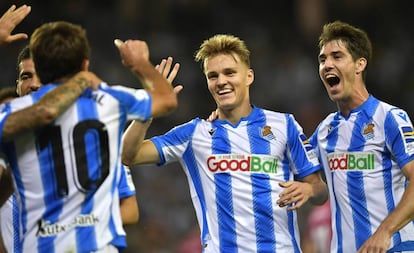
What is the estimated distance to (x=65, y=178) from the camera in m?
5.43

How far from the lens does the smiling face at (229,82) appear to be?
701 centimetres

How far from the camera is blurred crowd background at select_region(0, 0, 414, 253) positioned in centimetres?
1372

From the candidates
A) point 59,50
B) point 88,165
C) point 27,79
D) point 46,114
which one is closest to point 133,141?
point 27,79

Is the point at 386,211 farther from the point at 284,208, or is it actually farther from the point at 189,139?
the point at 189,139

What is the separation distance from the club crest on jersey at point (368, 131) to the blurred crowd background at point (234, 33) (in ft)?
20.3

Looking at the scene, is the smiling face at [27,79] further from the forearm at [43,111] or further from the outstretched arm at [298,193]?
the outstretched arm at [298,193]

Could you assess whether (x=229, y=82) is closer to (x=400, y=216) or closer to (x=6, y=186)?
(x=400, y=216)

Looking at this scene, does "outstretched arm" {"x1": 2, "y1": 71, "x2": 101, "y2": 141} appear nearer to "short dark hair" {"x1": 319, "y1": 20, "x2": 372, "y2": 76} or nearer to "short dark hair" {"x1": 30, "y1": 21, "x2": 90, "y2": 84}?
"short dark hair" {"x1": 30, "y1": 21, "x2": 90, "y2": 84}

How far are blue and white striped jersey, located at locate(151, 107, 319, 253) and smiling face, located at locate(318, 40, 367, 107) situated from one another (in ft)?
1.23

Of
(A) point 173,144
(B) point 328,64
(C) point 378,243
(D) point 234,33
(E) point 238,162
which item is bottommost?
(C) point 378,243

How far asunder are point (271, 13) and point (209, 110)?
2.82 meters

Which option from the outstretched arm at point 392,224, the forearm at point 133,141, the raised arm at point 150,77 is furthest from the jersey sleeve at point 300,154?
the raised arm at point 150,77

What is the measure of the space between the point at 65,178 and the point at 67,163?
0.08 meters

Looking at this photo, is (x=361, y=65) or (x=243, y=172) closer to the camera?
(x=243, y=172)
